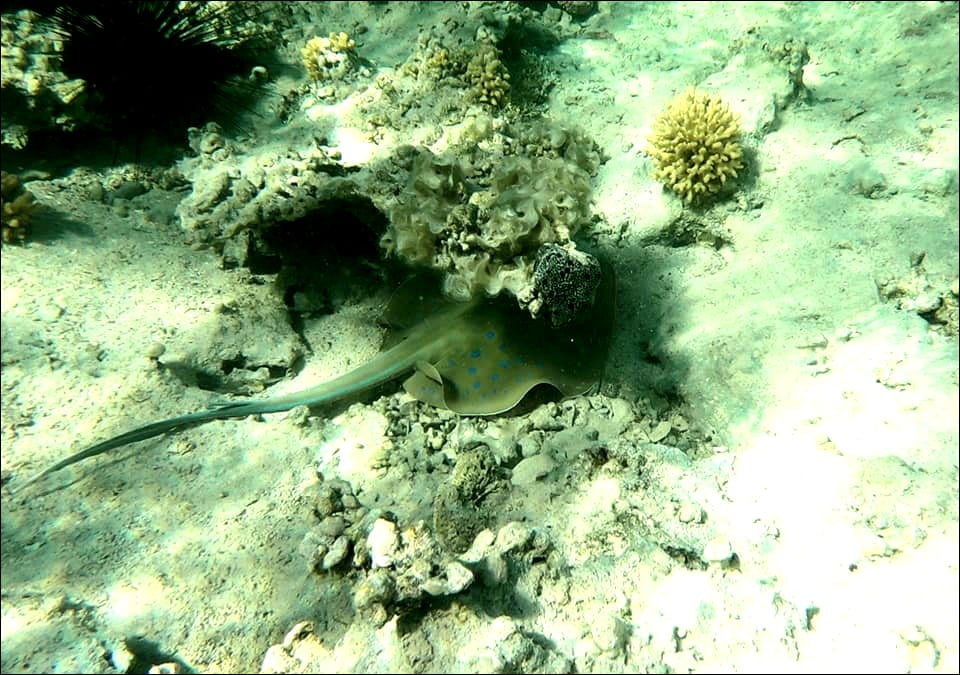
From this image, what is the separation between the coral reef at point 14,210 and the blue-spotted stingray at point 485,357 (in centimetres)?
276

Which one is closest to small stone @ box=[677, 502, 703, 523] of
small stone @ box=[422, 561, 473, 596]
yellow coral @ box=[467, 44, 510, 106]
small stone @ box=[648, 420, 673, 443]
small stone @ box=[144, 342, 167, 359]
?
small stone @ box=[648, 420, 673, 443]

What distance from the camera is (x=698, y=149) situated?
4898 millimetres

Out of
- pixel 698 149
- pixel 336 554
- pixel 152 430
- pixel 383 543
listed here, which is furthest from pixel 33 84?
pixel 698 149

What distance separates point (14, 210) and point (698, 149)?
5965 millimetres

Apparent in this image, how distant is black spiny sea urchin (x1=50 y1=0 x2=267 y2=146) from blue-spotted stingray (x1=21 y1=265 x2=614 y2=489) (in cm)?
417

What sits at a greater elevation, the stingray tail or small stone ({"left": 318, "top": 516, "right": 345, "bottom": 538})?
the stingray tail

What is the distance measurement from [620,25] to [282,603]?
8327 mm

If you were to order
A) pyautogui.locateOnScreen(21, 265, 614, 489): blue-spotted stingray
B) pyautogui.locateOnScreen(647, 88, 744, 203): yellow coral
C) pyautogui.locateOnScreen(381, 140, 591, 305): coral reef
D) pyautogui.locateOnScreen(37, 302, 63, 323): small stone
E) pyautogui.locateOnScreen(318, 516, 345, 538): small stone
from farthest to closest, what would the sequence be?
pyautogui.locateOnScreen(647, 88, 744, 203): yellow coral → pyautogui.locateOnScreen(381, 140, 591, 305): coral reef → pyautogui.locateOnScreen(21, 265, 614, 489): blue-spotted stingray → pyautogui.locateOnScreen(37, 302, 63, 323): small stone → pyautogui.locateOnScreen(318, 516, 345, 538): small stone

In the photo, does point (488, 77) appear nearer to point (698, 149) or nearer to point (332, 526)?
point (698, 149)

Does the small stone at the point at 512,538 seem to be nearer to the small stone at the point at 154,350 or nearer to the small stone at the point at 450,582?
the small stone at the point at 450,582

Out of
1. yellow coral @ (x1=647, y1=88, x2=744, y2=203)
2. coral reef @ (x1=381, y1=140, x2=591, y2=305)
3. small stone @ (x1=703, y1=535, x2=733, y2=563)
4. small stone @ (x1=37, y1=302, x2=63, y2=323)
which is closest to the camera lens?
small stone @ (x1=703, y1=535, x2=733, y2=563)

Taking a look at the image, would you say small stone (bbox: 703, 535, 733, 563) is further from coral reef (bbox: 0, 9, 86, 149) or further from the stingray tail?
coral reef (bbox: 0, 9, 86, 149)

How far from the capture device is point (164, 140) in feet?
20.1

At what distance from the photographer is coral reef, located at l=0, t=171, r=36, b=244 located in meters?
4.24
